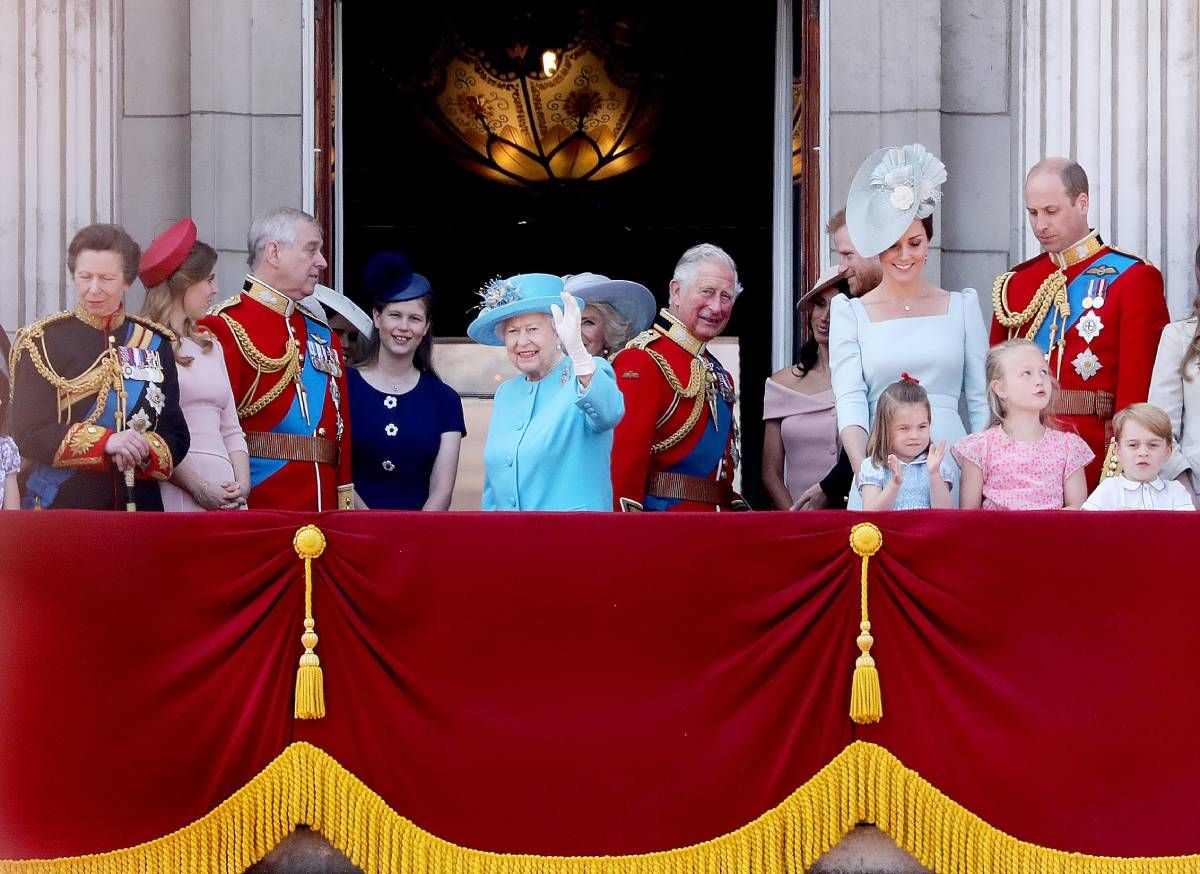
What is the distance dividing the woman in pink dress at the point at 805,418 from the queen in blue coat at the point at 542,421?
3.65 ft

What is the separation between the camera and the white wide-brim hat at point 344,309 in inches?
265

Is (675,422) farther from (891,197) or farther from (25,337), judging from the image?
(25,337)

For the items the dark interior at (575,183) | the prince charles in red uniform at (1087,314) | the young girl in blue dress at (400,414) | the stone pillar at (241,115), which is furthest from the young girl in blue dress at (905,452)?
the dark interior at (575,183)

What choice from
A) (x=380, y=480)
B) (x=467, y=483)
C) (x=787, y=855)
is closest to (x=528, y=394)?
(x=380, y=480)

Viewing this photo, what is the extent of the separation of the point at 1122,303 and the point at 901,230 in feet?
2.44

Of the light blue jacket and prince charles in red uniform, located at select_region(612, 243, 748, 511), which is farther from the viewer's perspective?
prince charles in red uniform, located at select_region(612, 243, 748, 511)

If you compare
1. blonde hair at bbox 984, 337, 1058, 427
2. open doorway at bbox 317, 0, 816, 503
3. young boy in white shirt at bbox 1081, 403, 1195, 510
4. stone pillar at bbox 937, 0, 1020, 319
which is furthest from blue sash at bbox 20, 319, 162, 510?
open doorway at bbox 317, 0, 816, 503

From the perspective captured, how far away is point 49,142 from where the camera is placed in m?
7.17

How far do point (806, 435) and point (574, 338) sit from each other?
1609 mm

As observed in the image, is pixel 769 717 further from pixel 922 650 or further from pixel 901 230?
pixel 901 230

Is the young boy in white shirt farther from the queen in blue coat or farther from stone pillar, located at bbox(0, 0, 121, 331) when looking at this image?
stone pillar, located at bbox(0, 0, 121, 331)

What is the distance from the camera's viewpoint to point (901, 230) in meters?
5.72

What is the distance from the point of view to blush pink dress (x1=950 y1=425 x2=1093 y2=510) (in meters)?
5.32

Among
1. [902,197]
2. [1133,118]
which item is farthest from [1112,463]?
[1133,118]
